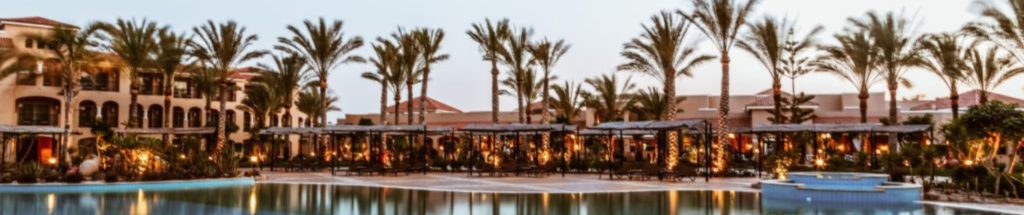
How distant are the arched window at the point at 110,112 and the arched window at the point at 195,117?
460 cm

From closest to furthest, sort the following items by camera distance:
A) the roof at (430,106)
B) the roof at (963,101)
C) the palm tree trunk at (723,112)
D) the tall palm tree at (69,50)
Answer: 1. the palm tree trunk at (723,112)
2. the tall palm tree at (69,50)
3. the roof at (963,101)
4. the roof at (430,106)

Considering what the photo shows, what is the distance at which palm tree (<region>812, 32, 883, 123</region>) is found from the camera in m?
33.2

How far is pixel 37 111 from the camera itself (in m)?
42.1

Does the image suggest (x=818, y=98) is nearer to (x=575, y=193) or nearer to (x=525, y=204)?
(x=575, y=193)

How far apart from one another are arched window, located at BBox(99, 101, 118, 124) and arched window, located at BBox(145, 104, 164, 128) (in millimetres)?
2092

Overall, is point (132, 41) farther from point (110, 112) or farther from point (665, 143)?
point (665, 143)

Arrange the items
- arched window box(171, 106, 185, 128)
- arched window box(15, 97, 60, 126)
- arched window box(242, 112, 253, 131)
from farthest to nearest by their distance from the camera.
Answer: arched window box(242, 112, 253, 131) < arched window box(171, 106, 185, 128) < arched window box(15, 97, 60, 126)

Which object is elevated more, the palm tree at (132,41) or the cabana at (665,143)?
the palm tree at (132,41)

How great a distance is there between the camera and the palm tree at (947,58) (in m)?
33.3

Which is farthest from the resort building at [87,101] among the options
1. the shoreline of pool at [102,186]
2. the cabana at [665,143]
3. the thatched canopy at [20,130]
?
the cabana at [665,143]

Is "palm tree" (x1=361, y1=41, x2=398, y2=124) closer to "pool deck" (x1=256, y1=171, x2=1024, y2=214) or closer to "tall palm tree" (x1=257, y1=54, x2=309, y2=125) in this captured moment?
"tall palm tree" (x1=257, y1=54, x2=309, y2=125)

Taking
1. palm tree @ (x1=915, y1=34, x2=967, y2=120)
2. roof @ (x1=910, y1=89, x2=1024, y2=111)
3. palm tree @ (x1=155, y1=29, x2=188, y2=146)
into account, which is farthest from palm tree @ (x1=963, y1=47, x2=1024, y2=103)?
palm tree @ (x1=155, y1=29, x2=188, y2=146)

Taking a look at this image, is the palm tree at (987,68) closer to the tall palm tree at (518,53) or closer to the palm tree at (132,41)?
the tall palm tree at (518,53)

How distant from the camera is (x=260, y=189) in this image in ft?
70.3
